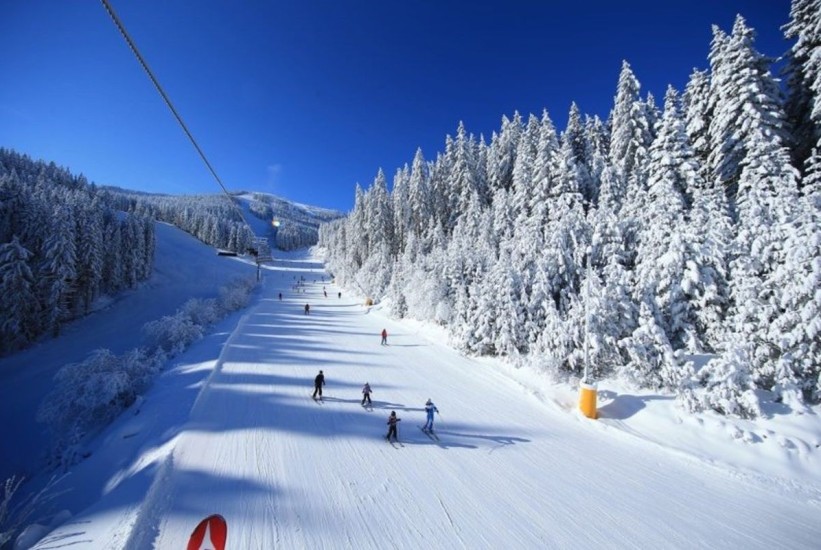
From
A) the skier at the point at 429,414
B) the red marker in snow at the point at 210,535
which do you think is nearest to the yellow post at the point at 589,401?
the skier at the point at 429,414

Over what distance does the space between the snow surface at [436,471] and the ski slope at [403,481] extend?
0.16ft

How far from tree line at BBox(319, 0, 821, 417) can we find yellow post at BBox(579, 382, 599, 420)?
2426mm

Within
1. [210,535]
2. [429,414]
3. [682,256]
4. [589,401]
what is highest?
[682,256]

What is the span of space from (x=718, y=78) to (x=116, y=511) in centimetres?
3637

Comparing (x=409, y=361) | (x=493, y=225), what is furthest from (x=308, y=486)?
(x=493, y=225)

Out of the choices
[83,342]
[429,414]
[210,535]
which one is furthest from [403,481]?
[83,342]

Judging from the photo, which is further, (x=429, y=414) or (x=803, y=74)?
(x=803, y=74)

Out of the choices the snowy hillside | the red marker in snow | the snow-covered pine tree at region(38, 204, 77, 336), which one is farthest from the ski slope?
the snow-covered pine tree at region(38, 204, 77, 336)

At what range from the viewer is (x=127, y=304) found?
45750mm

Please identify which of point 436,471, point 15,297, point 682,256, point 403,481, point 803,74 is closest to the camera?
point 403,481

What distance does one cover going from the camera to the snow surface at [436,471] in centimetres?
718

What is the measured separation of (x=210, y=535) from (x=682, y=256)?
61.5ft

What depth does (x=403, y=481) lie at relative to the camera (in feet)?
29.3

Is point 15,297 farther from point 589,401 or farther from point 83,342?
point 589,401
